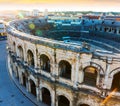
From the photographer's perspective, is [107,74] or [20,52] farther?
[20,52]

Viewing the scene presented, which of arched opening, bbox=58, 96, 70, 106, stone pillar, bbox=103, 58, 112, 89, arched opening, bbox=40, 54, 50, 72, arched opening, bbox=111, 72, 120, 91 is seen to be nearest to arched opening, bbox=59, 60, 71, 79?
arched opening, bbox=40, 54, 50, 72

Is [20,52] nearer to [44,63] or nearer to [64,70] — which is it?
[44,63]

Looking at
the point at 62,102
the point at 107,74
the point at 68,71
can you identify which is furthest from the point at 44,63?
the point at 107,74

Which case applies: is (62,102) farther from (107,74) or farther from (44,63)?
(107,74)

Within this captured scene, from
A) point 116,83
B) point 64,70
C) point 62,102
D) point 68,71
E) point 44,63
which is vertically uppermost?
point 44,63

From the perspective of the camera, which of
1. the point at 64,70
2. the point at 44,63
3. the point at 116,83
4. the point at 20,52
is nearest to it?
the point at 116,83

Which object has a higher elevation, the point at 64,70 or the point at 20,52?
the point at 20,52

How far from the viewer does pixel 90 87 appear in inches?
569

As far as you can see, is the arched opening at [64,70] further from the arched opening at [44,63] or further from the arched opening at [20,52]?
the arched opening at [20,52]

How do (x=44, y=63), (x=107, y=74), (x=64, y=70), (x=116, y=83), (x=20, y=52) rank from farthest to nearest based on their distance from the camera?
(x=20, y=52) → (x=44, y=63) → (x=64, y=70) → (x=116, y=83) → (x=107, y=74)

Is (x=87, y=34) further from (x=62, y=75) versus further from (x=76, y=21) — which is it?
(x=62, y=75)

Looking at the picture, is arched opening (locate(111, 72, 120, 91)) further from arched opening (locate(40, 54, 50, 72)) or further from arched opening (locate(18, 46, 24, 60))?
arched opening (locate(18, 46, 24, 60))

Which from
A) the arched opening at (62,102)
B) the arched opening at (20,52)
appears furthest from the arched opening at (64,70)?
the arched opening at (20,52)

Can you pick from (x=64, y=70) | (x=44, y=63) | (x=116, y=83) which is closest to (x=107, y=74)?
(x=116, y=83)
